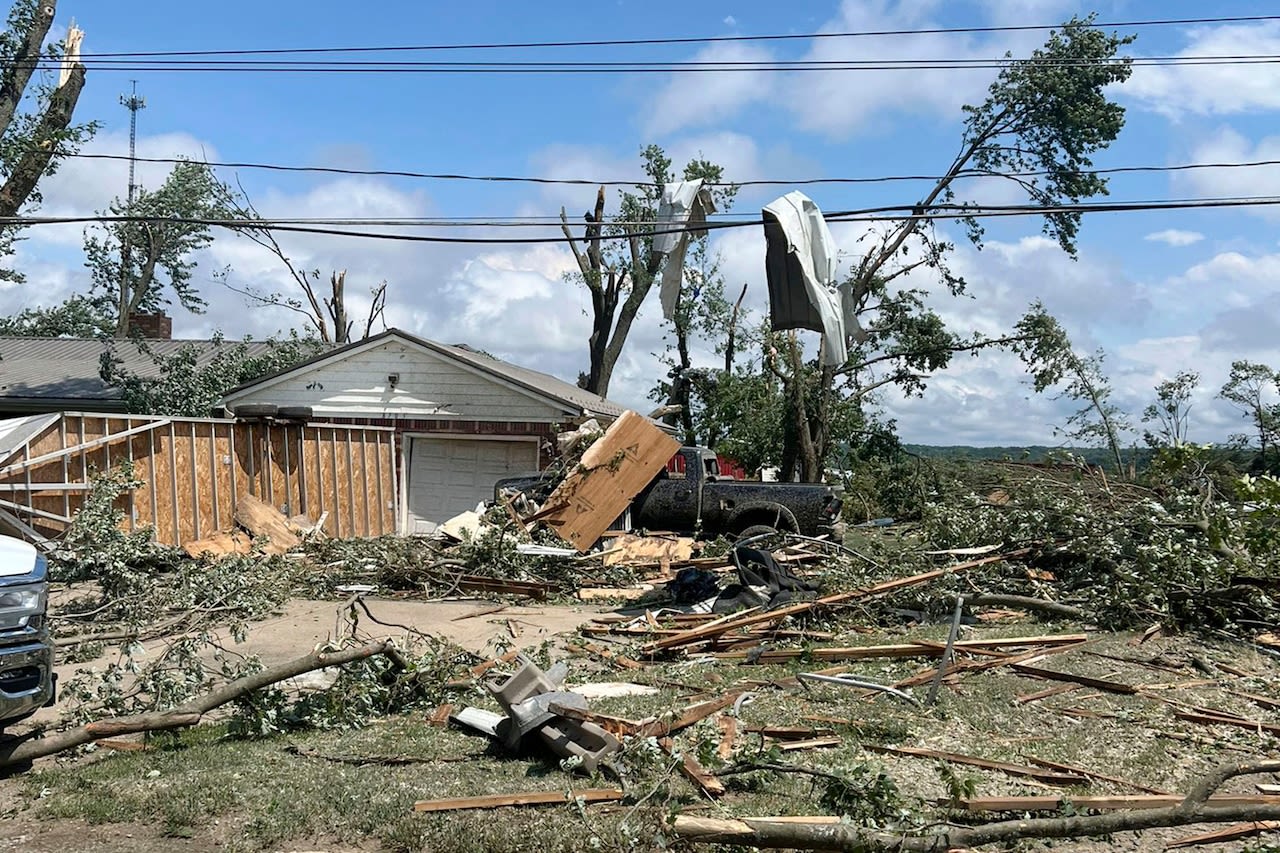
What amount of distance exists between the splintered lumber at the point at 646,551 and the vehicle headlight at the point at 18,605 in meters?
9.19

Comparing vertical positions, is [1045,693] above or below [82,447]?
below

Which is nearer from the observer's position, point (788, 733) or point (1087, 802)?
point (1087, 802)

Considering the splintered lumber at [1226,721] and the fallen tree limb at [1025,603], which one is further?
the fallen tree limb at [1025,603]

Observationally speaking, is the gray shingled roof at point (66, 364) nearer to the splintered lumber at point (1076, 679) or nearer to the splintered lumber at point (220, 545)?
the splintered lumber at point (220, 545)

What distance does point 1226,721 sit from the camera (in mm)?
6945

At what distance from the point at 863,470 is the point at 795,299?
15342 mm

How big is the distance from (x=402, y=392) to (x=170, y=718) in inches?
619

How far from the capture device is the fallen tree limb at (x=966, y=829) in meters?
4.51

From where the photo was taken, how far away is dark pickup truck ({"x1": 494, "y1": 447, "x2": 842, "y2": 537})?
54.9ft

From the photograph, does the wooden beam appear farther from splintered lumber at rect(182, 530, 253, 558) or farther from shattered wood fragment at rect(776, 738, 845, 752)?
shattered wood fragment at rect(776, 738, 845, 752)

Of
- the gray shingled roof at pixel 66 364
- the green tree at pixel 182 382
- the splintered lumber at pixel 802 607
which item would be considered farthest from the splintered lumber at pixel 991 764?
the gray shingled roof at pixel 66 364

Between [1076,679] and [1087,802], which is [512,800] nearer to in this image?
[1087,802]

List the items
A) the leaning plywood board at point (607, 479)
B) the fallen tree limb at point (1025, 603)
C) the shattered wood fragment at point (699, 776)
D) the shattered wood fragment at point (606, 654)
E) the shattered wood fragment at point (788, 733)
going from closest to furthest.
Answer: the shattered wood fragment at point (699, 776) → the shattered wood fragment at point (788, 733) → the shattered wood fragment at point (606, 654) → the fallen tree limb at point (1025, 603) → the leaning plywood board at point (607, 479)

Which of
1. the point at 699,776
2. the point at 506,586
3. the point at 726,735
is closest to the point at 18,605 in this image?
the point at 699,776
